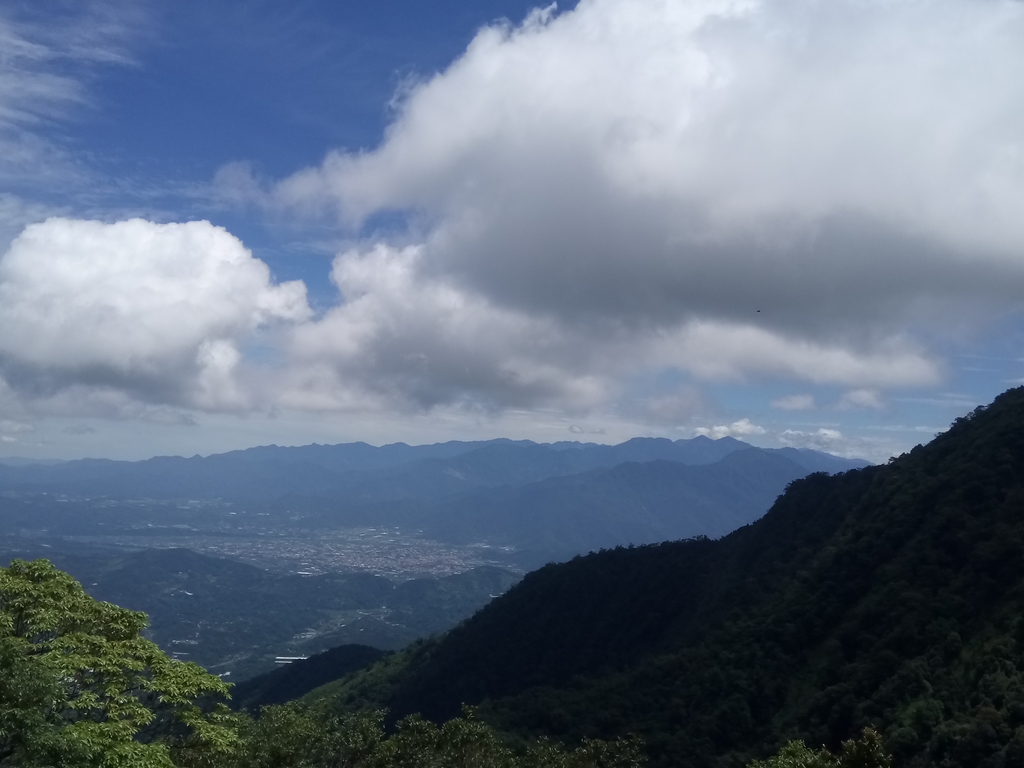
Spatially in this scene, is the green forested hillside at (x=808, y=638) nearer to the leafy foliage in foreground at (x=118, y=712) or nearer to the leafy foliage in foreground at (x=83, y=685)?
the leafy foliage in foreground at (x=118, y=712)

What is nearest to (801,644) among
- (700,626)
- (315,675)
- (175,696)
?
(700,626)

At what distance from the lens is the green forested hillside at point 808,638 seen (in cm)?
4922

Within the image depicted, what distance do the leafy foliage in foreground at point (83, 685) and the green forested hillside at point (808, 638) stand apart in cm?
3912

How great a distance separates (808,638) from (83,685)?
6631 centimetres

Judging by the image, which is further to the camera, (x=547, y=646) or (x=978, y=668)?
(x=547, y=646)

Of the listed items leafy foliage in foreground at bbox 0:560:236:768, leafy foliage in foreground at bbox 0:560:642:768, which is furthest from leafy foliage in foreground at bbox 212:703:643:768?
leafy foliage in foreground at bbox 0:560:236:768

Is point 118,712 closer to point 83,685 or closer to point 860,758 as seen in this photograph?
point 83,685

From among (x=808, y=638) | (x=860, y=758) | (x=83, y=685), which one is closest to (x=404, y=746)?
(x=83, y=685)

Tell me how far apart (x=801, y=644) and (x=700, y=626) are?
21529 mm

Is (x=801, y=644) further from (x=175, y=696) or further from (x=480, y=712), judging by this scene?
(x=175, y=696)

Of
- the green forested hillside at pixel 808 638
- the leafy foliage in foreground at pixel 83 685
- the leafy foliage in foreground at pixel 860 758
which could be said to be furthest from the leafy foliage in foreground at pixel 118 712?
the green forested hillside at pixel 808 638

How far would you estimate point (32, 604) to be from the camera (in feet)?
64.9

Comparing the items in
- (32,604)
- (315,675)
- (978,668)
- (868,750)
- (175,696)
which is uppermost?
(32,604)

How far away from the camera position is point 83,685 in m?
18.4
